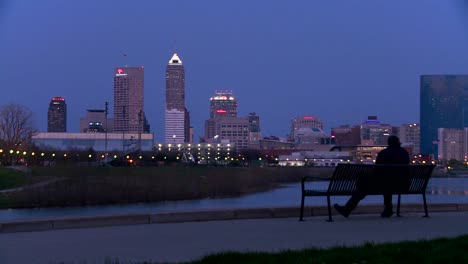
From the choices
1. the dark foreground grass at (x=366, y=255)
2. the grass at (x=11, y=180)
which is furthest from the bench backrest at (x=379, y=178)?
the grass at (x=11, y=180)

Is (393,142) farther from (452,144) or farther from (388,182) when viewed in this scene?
(452,144)

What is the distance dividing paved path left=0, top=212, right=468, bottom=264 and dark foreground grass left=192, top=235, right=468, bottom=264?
0.63m

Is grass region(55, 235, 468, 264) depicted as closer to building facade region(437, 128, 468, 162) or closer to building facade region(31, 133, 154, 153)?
building facade region(31, 133, 154, 153)

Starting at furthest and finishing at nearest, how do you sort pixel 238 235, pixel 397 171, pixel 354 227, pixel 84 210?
pixel 84 210 → pixel 397 171 → pixel 354 227 → pixel 238 235

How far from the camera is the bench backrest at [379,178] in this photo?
11734 mm

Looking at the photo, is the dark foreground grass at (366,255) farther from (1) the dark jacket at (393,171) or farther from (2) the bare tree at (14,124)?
(2) the bare tree at (14,124)

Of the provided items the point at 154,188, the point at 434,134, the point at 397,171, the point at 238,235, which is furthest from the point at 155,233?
the point at 434,134

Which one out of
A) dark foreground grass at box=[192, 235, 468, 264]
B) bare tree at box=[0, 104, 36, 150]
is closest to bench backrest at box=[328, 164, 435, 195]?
dark foreground grass at box=[192, 235, 468, 264]

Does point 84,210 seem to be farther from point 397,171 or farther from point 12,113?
point 12,113

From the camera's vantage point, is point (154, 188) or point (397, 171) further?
point (154, 188)

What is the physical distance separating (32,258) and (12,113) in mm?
99967

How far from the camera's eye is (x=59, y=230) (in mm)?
10266

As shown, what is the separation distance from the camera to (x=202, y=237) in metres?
9.51

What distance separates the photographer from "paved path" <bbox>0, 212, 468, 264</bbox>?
812 centimetres
